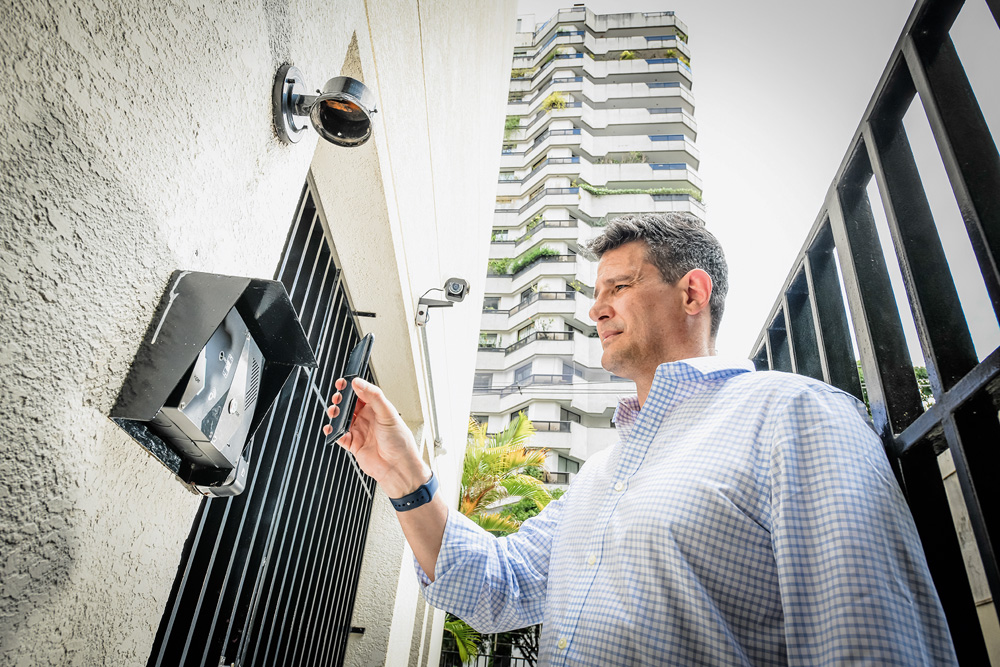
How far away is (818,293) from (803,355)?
12.6 inches

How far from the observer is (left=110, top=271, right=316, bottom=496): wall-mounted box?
34.1 inches

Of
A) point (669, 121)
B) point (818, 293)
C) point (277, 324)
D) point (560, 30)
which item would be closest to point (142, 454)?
point (277, 324)

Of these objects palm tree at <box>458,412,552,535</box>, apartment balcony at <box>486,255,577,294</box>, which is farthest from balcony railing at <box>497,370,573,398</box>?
palm tree at <box>458,412,552,535</box>

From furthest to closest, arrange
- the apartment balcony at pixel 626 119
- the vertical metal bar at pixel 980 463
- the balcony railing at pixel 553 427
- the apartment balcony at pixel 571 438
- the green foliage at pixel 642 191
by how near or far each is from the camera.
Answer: the apartment balcony at pixel 626 119
the green foliage at pixel 642 191
the balcony railing at pixel 553 427
the apartment balcony at pixel 571 438
the vertical metal bar at pixel 980 463

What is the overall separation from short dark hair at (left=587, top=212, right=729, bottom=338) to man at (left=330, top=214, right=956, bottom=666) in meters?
0.28

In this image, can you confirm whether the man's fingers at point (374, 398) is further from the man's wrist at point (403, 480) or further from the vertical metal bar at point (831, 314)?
the vertical metal bar at point (831, 314)

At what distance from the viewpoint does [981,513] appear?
3.33ft

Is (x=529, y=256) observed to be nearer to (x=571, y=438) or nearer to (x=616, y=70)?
(x=571, y=438)

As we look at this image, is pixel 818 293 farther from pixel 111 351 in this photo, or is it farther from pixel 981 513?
pixel 111 351

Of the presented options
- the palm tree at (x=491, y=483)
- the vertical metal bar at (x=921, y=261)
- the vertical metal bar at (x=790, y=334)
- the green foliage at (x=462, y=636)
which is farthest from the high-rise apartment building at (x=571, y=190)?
the vertical metal bar at (x=921, y=261)

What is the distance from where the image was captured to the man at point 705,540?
0.96m

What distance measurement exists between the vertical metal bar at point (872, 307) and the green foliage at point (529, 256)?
33111 millimetres

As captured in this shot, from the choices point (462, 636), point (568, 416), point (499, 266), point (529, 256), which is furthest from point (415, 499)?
point (499, 266)

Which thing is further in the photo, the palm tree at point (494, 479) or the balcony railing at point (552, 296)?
the balcony railing at point (552, 296)
